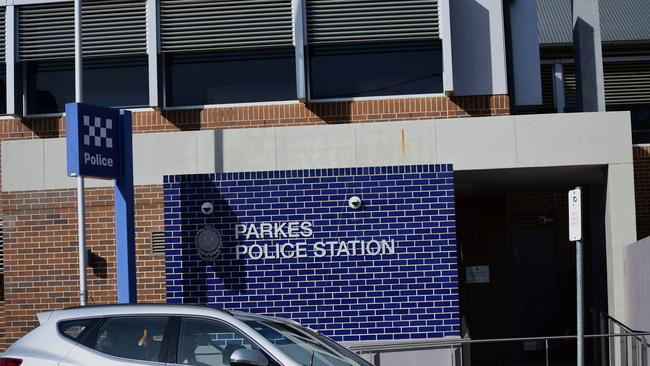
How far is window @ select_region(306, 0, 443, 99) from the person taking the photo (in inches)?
668

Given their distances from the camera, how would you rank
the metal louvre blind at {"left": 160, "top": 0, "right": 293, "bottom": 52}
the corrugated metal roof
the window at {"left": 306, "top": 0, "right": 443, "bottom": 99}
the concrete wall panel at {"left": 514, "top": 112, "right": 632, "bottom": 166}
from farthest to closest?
the corrugated metal roof, the metal louvre blind at {"left": 160, "top": 0, "right": 293, "bottom": 52}, the window at {"left": 306, "top": 0, "right": 443, "bottom": 99}, the concrete wall panel at {"left": 514, "top": 112, "right": 632, "bottom": 166}

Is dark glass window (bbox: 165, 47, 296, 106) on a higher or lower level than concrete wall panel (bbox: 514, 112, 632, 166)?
higher

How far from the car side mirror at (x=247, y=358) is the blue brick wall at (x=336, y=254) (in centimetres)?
669

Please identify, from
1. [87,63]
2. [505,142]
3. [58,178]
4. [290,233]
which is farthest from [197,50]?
[505,142]

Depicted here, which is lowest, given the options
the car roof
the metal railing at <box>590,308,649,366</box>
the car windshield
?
the metal railing at <box>590,308,649,366</box>

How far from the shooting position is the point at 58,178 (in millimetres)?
15719

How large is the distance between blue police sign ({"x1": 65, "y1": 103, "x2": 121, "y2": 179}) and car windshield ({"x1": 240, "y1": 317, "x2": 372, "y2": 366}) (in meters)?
5.35

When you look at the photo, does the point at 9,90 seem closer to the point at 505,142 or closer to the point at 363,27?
the point at 363,27

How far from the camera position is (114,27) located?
17.4m

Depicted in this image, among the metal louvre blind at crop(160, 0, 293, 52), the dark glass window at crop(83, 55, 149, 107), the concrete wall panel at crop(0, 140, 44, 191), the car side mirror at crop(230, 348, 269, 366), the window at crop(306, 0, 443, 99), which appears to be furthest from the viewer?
the dark glass window at crop(83, 55, 149, 107)

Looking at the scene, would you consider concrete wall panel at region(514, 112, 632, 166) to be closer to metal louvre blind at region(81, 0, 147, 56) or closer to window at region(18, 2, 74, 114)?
metal louvre blind at region(81, 0, 147, 56)

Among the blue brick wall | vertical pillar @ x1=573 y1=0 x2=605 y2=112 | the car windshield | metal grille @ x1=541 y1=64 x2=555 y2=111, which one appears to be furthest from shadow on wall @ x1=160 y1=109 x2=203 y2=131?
metal grille @ x1=541 y1=64 x2=555 y2=111

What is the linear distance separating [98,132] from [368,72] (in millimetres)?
5224

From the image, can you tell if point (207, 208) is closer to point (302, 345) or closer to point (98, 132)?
point (98, 132)
